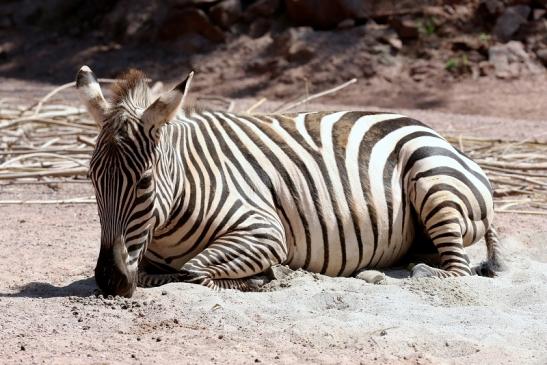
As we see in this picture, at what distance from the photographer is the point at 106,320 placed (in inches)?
185

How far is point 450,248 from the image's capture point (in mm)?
6023

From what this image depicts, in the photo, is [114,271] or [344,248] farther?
[344,248]

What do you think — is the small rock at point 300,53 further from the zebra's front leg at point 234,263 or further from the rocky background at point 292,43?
the zebra's front leg at point 234,263

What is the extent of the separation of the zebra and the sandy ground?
0.73 ft

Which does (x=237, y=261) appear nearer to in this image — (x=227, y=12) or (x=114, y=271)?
(x=114, y=271)

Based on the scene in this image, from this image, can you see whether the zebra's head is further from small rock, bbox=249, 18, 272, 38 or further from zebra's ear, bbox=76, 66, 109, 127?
small rock, bbox=249, 18, 272, 38

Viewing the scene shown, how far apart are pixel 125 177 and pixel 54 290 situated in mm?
906

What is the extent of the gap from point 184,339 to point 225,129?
76.9 inches

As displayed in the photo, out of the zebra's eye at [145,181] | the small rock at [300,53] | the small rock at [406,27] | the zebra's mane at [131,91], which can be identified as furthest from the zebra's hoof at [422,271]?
the small rock at [406,27]

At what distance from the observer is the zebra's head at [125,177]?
4.98 meters

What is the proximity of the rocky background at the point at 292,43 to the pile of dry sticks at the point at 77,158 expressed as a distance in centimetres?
594

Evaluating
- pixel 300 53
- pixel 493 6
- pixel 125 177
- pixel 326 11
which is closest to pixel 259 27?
pixel 326 11

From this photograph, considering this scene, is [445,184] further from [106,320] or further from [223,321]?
[106,320]

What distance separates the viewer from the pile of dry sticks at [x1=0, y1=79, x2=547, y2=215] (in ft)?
28.1
